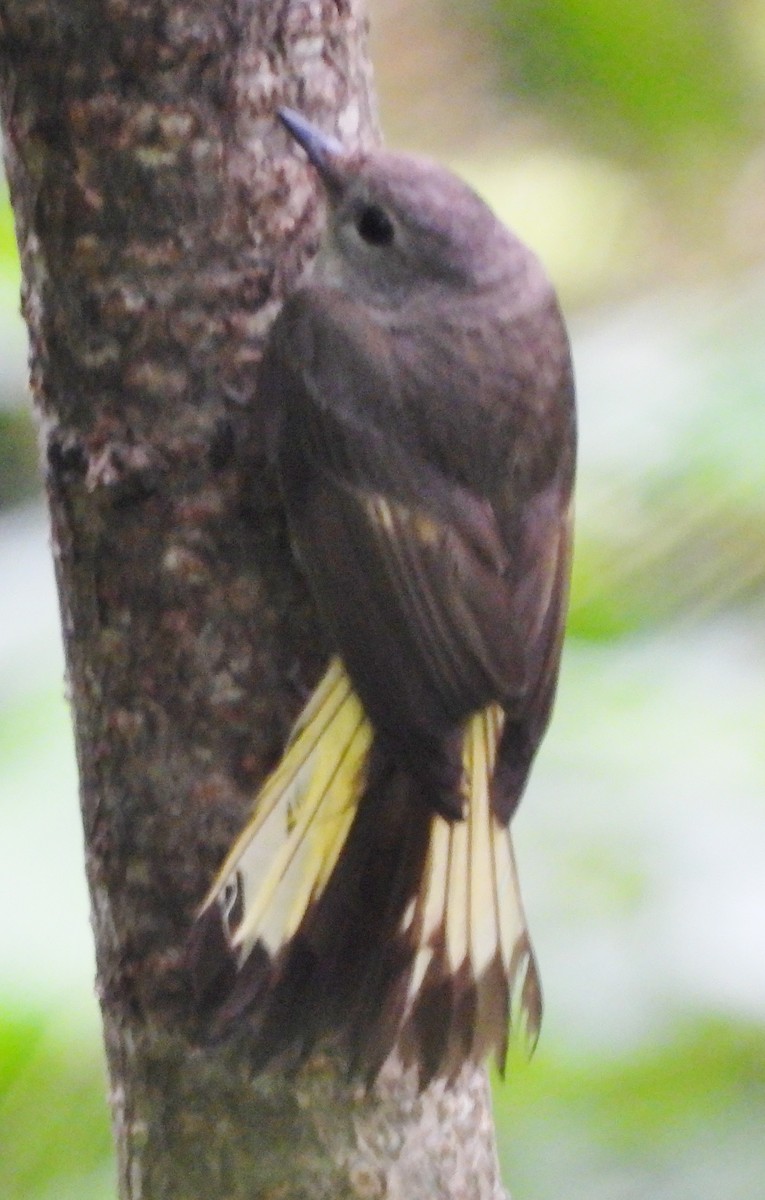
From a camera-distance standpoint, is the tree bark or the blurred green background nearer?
the tree bark

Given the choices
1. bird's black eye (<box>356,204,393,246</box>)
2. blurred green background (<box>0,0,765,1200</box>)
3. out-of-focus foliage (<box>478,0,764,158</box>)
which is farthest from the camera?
out-of-focus foliage (<box>478,0,764,158</box>)

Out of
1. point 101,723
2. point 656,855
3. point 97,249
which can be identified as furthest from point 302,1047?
point 97,249

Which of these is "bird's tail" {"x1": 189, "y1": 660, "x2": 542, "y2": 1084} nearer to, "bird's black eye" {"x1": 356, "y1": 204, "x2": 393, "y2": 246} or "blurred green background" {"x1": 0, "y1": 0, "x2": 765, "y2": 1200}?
"blurred green background" {"x1": 0, "y1": 0, "x2": 765, "y2": 1200}

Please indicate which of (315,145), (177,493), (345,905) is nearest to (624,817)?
(345,905)

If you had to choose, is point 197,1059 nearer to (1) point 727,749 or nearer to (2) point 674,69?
(1) point 727,749

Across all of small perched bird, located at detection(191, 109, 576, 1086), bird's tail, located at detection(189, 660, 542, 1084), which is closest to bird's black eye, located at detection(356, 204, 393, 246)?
small perched bird, located at detection(191, 109, 576, 1086)

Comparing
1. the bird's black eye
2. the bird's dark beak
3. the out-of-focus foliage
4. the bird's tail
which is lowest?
the bird's tail

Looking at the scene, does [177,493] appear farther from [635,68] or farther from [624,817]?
[635,68]

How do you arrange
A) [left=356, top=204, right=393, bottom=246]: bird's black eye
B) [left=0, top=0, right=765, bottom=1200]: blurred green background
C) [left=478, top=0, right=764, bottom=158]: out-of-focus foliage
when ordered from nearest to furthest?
[left=356, top=204, right=393, bottom=246]: bird's black eye, [left=0, top=0, right=765, bottom=1200]: blurred green background, [left=478, top=0, right=764, bottom=158]: out-of-focus foliage

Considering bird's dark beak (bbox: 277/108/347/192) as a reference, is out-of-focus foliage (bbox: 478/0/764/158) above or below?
above
